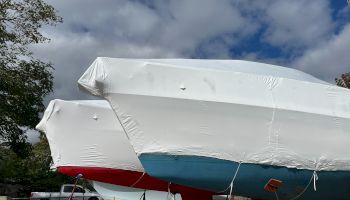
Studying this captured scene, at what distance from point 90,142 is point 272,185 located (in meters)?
6.11

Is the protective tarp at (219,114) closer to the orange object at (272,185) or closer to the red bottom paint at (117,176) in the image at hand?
the orange object at (272,185)

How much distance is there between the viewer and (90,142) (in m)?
13.6

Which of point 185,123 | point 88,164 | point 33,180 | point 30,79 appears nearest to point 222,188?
point 185,123

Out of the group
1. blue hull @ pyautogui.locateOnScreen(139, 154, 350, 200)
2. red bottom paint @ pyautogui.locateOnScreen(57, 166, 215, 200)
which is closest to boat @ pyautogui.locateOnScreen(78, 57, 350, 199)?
blue hull @ pyautogui.locateOnScreen(139, 154, 350, 200)

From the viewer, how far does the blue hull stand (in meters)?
8.48

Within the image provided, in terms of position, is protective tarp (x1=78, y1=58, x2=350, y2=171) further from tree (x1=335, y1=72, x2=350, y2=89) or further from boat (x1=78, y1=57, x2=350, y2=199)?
tree (x1=335, y1=72, x2=350, y2=89)

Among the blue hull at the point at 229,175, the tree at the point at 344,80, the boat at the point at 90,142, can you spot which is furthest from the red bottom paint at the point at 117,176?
the tree at the point at 344,80

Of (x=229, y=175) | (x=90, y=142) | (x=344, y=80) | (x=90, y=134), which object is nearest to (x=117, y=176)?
(x=90, y=142)

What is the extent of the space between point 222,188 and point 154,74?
221cm

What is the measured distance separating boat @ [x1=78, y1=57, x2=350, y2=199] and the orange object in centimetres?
2

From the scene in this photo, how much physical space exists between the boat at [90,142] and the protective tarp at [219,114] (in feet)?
16.0

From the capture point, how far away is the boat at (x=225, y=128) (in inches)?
335

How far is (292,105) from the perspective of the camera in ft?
29.7

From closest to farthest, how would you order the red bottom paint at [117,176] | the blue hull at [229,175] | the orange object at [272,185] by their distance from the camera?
the blue hull at [229,175]
the orange object at [272,185]
the red bottom paint at [117,176]
